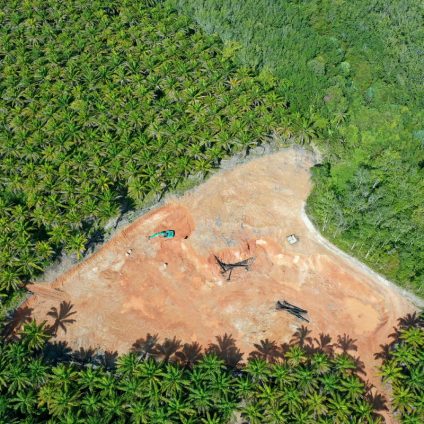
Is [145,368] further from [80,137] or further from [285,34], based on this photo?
[285,34]

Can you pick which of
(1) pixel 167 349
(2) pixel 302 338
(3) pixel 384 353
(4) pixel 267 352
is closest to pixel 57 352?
(1) pixel 167 349

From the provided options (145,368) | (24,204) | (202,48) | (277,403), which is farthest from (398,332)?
(202,48)

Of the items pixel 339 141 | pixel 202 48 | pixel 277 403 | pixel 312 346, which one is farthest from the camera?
pixel 202 48

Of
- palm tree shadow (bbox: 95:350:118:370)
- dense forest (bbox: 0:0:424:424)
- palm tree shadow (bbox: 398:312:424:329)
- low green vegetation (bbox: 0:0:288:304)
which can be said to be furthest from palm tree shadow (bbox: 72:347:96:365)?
palm tree shadow (bbox: 398:312:424:329)

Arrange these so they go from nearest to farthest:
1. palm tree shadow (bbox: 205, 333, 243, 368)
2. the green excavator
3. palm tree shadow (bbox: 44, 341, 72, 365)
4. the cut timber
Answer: palm tree shadow (bbox: 44, 341, 72, 365), palm tree shadow (bbox: 205, 333, 243, 368), the cut timber, the green excavator

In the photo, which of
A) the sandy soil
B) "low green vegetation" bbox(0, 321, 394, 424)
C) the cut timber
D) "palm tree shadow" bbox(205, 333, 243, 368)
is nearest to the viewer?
"low green vegetation" bbox(0, 321, 394, 424)

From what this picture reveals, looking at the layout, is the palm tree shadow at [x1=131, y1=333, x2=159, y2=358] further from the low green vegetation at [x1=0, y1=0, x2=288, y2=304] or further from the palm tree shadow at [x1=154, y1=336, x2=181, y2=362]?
the low green vegetation at [x1=0, y1=0, x2=288, y2=304]

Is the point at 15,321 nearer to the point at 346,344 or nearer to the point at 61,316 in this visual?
the point at 61,316
